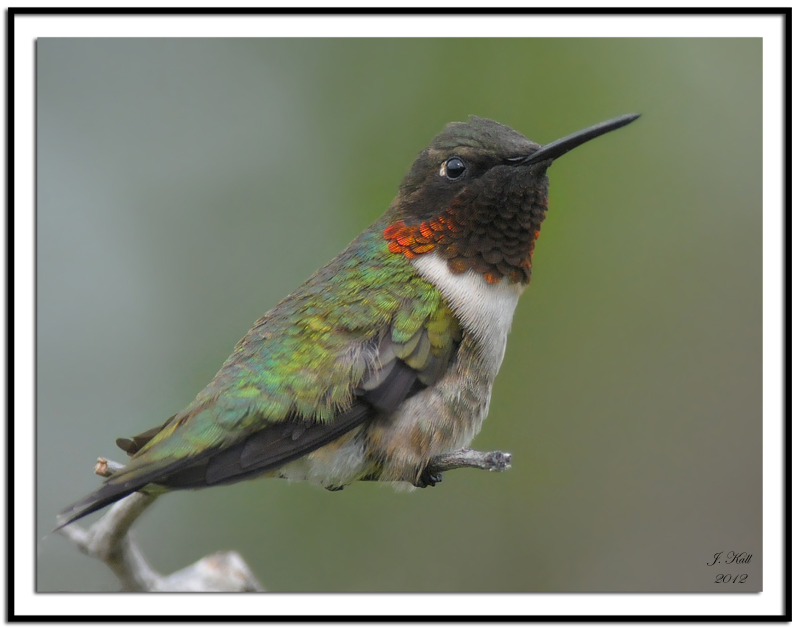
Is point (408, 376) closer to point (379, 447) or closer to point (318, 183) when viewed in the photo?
point (379, 447)

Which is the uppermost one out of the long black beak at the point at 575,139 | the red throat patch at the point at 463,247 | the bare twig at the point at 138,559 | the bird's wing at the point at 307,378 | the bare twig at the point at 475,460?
the long black beak at the point at 575,139

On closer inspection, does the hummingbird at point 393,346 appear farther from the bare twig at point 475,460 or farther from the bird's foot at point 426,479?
the bare twig at point 475,460

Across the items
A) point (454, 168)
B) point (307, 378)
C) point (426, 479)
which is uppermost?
point (454, 168)

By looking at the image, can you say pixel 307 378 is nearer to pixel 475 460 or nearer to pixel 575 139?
pixel 475 460

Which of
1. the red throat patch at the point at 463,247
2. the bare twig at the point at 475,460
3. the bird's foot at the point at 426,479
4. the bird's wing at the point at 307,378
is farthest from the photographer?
the red throat patch at the point at 463,247

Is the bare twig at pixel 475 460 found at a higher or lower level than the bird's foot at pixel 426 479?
higher

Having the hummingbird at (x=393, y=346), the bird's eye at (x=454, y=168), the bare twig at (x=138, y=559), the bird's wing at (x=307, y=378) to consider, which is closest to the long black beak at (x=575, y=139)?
the hummingbird at (x=393, y=346)

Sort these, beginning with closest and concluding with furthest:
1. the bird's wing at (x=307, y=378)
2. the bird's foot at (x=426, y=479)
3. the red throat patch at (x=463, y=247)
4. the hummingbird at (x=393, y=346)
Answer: the bird's wing at (x=307, y=378)
the hummingbird at (x=393, y=346)
the bird's foot at (x=426, y=479)
the red throat patch at (x=463, y=247)

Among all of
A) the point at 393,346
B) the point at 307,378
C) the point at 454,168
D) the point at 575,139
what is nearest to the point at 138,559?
the point at 307,378
